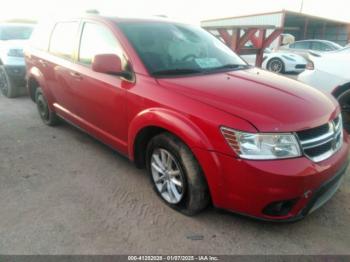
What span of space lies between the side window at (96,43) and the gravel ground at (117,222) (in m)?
1.28

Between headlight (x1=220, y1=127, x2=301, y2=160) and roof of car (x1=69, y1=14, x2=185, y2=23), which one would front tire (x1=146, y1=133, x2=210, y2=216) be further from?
roof of car (x1=69, y1=14, x2=185, y2=23)

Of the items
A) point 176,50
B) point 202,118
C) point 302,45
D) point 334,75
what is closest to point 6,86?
point 176,50

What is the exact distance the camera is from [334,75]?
455 centimetres

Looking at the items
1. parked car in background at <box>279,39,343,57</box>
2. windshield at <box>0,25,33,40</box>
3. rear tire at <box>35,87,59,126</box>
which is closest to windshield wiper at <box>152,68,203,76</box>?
rear tire at <box>35,87,59,126</box>

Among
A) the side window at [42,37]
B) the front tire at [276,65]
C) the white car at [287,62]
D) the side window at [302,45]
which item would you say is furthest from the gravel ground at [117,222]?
the side window at [302,45]

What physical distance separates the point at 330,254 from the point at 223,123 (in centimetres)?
130

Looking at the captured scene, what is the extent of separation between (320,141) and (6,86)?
679cm

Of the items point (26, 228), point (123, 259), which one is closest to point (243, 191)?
point (123, 259)

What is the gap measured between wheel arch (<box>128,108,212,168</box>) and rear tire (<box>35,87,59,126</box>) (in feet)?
7.56

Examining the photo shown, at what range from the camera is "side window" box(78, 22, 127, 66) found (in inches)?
127

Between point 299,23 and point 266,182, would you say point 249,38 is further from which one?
point 299,23

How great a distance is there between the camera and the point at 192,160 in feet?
8.42

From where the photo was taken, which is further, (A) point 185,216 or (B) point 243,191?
(A) point 185,216

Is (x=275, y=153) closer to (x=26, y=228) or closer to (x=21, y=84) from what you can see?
(x=26, y=228)
